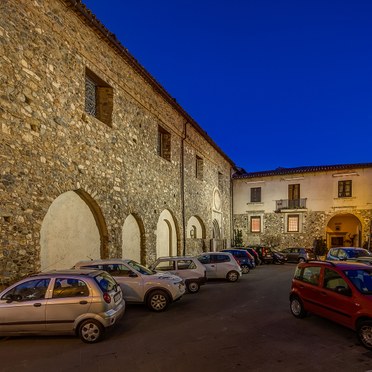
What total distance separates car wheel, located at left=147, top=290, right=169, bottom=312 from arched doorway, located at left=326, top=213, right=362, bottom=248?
25.8 meters

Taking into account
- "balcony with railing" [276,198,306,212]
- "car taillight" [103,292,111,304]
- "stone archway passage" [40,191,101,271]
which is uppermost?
"balcony with railing" [276,198,306,212]

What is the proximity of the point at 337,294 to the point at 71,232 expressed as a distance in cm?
800

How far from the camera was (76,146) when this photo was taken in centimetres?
1120

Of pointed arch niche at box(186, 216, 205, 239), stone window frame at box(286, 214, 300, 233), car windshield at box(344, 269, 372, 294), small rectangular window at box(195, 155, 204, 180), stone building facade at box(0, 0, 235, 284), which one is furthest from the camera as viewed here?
stone window frame at box(286, 214, 300, 233)

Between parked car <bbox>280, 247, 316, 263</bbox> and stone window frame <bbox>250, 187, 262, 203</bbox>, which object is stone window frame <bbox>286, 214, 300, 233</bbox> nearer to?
stone window frame <bbox>250, 187, 262, 203</bbox>

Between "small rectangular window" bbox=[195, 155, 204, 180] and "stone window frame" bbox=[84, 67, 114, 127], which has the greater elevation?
"stone window frame" bbox=[84, 67, 114, 127]

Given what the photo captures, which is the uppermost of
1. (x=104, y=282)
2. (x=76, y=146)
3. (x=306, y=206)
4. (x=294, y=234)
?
(x=76, y=146)

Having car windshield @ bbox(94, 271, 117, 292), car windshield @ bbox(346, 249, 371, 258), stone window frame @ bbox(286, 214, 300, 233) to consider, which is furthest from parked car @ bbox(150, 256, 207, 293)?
stone window frame @ bbox(286, 214, 300, 233)

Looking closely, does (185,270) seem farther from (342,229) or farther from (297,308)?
(342,229)

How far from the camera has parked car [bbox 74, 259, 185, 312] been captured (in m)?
9.21

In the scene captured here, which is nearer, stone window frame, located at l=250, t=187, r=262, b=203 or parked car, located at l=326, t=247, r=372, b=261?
parked car, located at l=326, t=247, r=372, b=261

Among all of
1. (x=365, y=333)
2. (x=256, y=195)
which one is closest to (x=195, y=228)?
(x=256, y=195)

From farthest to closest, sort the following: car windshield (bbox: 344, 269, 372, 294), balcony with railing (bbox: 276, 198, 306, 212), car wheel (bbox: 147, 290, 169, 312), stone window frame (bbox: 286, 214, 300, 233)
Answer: stone window frame (bbox: 286, 214, 300, 233)
balcony with railing (bbox: 276, 198, 306, 212)
car wheel (bbox: 147, 290, 169, 312)
car windshield (bbox: 344, 269, 372, 294)

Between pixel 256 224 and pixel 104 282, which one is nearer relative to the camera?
pixel 104 282
